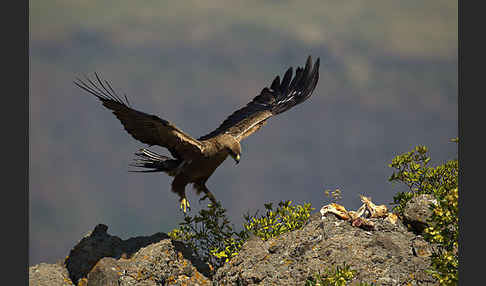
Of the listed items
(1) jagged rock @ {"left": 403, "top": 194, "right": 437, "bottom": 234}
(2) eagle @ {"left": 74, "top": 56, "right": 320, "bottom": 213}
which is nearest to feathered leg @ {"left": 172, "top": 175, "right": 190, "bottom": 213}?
(2) eagle @ {"left": 74, "top": 56, "right": 320, "bottom": 213}

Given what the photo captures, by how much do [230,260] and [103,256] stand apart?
2464 mm

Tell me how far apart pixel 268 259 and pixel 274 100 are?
230 inches

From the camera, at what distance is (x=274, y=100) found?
14922mm

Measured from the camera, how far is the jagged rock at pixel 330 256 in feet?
29.6

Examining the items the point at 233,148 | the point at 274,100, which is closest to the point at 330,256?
the point at 233,148

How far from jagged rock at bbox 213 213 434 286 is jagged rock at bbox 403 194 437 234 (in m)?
0.18

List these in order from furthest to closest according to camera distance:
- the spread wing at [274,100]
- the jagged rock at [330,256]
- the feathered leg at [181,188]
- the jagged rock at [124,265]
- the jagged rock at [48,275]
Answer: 1. the spread wing at [274,100]
2. the feathered leg at [181,188]
3. the jagged rock at [48,275]
4. the jagged rock at [124,265]
5. the jagged rock at [330,256]

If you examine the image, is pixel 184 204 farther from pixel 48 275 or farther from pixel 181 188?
pixel 48 275

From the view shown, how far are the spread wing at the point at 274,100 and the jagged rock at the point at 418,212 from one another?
3962 millimetres

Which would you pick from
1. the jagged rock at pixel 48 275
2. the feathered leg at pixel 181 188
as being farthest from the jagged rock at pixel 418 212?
the jagged rock at pixel 48 275

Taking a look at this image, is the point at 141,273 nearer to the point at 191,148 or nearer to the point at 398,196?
the point at 191,148

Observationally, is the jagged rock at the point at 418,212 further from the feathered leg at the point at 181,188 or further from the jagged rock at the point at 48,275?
the jagged rock at the point at 48,275

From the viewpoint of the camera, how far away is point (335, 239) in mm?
9688

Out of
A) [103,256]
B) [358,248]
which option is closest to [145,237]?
[103,256]
